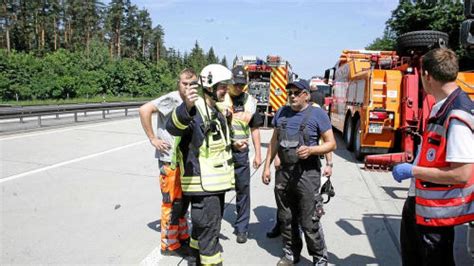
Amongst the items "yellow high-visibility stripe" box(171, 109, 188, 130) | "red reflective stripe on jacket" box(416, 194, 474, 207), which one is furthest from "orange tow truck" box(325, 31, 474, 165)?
"yellow high-visibility stripe" box(171, 109, 188, 130)

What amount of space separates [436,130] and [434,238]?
0.73 metres

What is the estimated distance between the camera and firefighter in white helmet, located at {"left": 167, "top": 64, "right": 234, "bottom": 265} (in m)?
3.25

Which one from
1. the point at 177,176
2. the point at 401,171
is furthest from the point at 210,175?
the point at 401,171

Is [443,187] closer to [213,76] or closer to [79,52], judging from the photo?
[213,76]

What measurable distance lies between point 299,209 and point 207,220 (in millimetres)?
982

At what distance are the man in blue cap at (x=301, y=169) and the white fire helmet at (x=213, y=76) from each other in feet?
2.71

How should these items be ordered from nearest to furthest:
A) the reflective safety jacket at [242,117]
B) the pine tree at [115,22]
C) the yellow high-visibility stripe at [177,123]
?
1. the yellow high-visibility stripe at [177,123]
2. the reflective safety jacket at [242,117]
3. the pine tree at [115,22]

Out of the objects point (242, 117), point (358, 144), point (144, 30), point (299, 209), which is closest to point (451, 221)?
point (299, 209)

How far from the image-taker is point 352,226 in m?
5.21

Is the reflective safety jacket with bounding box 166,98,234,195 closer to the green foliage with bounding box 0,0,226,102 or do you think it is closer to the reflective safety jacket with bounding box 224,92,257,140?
the reflective safety jacket with bounding box 224,92,257,140

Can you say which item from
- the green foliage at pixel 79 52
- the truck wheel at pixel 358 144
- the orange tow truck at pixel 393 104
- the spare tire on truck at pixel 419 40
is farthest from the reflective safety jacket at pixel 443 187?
the green foliage at pixel 79 52

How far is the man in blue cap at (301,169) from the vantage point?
371 centimetres

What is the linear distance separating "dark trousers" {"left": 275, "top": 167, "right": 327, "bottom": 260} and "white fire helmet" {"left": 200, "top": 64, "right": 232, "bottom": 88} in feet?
3.85

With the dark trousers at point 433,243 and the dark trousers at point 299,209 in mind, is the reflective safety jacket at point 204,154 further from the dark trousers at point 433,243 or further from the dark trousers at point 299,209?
the dark trousers at point 433,243
